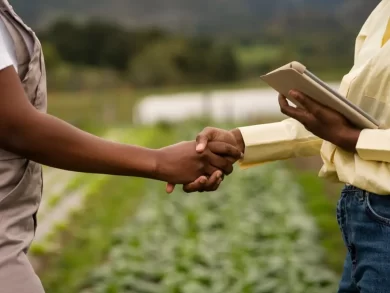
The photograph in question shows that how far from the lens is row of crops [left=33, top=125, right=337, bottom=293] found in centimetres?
506

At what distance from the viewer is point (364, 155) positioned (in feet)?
7.08

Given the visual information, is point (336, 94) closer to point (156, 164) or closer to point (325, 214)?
point (156, 164)

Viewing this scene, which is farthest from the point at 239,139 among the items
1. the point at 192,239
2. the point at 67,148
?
the point at 192,239

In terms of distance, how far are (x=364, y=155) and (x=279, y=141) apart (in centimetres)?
42

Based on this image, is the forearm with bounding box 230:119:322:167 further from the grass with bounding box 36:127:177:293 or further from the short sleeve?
the grass with bounding box 36:127:177:293

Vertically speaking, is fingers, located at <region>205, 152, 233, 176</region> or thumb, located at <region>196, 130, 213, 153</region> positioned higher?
thumb, located at <region>196, 130, 213, 153</region>

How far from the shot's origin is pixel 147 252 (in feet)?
18.8

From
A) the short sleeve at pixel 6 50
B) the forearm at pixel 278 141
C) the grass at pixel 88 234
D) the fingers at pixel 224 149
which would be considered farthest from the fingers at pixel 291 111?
the grass at pixel 88 234

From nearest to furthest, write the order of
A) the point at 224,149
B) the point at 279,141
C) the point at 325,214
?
the point at 279,141, the point at 224,149, the point at 325,214

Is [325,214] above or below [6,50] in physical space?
below

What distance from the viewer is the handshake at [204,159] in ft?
8.22

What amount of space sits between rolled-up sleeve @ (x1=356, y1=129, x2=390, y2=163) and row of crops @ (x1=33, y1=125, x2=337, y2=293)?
282cm

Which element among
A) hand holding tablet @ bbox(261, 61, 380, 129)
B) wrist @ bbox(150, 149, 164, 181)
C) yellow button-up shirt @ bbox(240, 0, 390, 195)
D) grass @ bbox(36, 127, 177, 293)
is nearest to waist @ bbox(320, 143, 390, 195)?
yellow button-up shirt @ bbox(240, 0, 390, 195)

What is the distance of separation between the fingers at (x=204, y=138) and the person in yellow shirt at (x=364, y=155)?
15.1 inches
